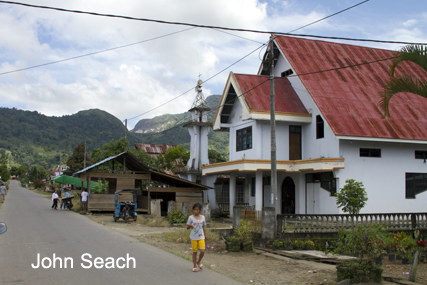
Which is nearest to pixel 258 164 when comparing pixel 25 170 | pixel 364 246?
pixel 364 246

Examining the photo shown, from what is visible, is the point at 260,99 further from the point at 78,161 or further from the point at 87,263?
the point at 78,161

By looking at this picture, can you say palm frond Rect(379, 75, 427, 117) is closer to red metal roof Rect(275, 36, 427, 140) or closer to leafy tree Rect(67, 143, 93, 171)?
red metal roof Rect(275, 36, 427, 140)

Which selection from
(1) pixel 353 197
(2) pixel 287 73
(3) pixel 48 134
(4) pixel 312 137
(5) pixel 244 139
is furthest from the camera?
(3) pixel 48 134

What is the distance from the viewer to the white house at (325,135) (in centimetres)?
2277

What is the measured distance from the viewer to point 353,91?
83.8ft

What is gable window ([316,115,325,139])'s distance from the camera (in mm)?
24000

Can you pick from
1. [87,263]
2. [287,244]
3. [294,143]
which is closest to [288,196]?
[294,143]

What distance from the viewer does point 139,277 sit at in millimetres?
8594

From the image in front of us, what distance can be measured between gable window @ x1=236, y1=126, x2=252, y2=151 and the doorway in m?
3.31

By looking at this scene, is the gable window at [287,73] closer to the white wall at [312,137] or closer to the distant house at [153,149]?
the white wall at [312,137]

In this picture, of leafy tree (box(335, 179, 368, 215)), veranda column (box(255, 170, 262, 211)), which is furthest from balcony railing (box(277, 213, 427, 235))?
veranda column (box(255, 170, 262, 211))

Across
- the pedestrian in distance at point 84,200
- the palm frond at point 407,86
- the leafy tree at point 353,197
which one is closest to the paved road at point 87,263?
the palm frond at point 407,86

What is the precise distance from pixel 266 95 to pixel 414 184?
9837mm

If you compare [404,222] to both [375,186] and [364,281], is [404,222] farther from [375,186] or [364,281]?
[364,281]
